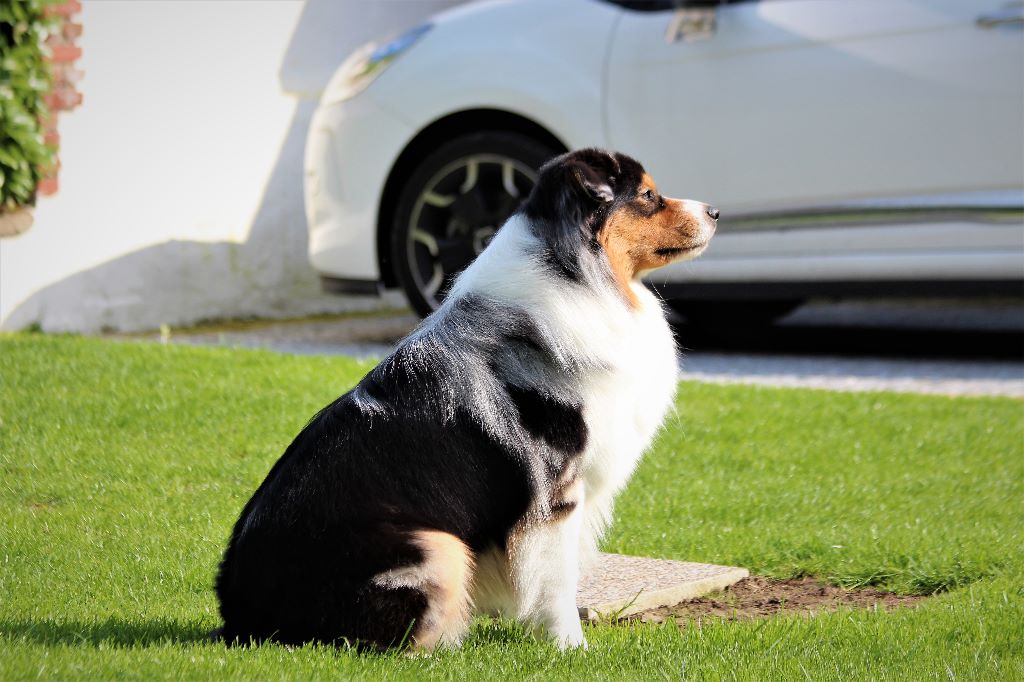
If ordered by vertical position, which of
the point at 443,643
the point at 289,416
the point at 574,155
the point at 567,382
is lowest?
the point at 289,416

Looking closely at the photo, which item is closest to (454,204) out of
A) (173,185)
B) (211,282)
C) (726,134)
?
(726,134)

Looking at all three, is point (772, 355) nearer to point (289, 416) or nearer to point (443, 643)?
point (289, 416)

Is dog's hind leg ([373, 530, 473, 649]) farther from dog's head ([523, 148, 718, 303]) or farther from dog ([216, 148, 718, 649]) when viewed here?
dog's head ([523, 148, 718, 303])

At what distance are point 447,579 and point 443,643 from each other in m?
0.20

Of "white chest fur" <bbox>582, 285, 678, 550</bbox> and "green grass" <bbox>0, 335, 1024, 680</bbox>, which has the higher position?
"white chest fur" <bbox>582, 285, 678, 550</bbox>

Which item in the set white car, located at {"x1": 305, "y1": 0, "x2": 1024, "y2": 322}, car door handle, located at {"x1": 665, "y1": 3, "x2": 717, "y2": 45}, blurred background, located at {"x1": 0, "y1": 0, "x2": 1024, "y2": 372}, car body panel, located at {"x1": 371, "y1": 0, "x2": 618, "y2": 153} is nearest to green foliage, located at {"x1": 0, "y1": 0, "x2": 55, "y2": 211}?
blurred background, located at {"x1": 0, "y1": 0, "x2": 1024, "y2": 372}

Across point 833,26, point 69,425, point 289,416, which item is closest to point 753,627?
point 289,416

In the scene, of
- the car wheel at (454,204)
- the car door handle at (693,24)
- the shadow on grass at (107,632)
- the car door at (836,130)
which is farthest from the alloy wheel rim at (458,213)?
the shadow on grass at (107,632)

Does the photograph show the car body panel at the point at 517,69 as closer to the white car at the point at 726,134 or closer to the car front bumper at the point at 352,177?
the white car at the point at 726,134

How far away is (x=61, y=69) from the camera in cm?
869

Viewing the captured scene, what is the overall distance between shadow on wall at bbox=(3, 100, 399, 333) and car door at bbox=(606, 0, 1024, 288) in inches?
131

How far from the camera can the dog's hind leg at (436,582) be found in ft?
11.0

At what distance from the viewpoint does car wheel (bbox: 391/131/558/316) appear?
765 centimetres

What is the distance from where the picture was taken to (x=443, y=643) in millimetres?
3488
